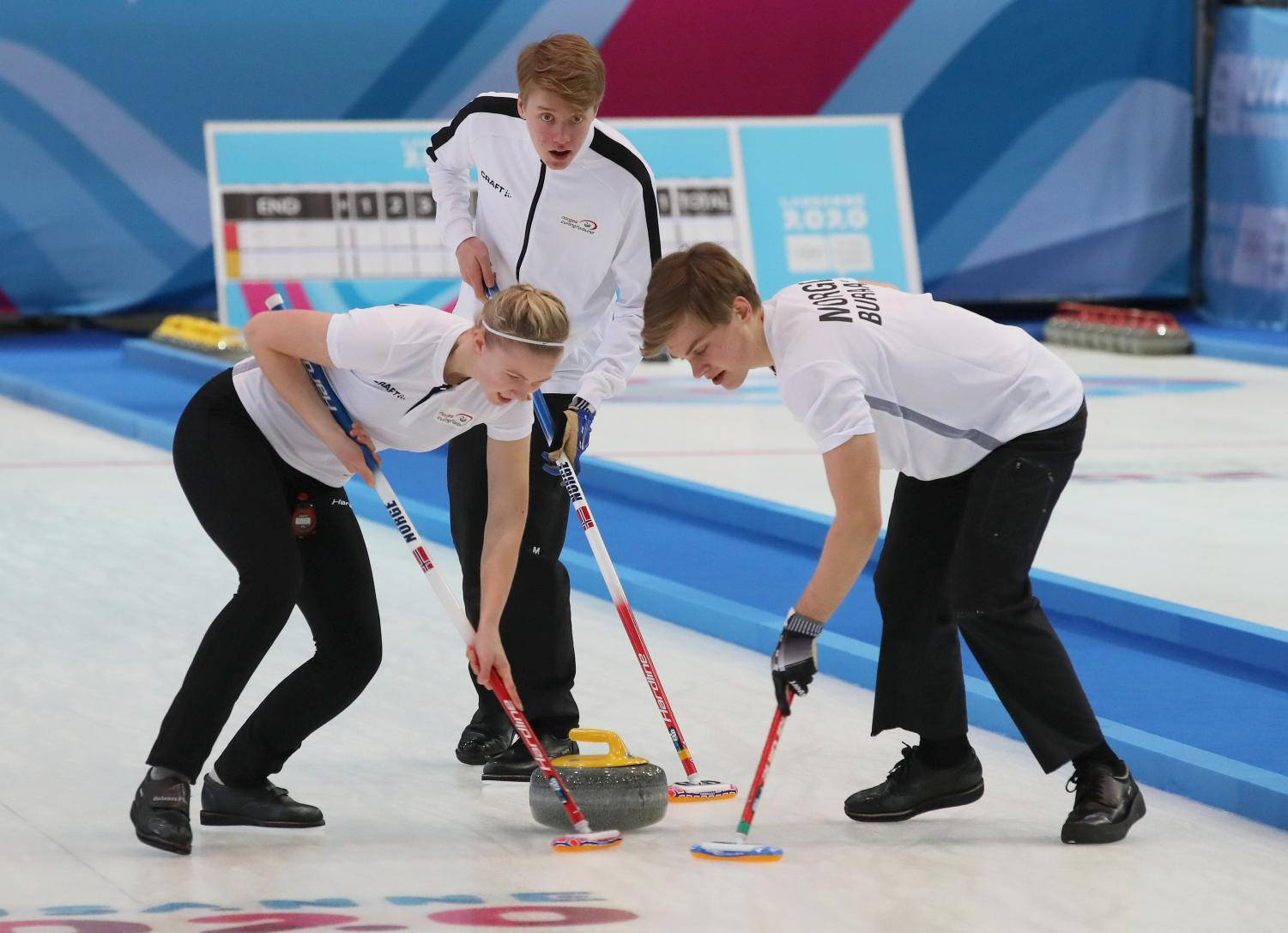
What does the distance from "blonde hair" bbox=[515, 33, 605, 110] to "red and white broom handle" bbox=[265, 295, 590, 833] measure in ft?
2.04

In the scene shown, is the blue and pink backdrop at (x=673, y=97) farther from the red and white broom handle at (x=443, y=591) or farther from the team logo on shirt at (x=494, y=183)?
the red and white broom handle at (x=443, y=591)

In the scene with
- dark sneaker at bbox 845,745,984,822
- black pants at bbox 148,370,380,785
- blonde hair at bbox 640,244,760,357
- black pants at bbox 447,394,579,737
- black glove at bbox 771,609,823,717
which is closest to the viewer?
blonde hair at bbox 640,244,760,357

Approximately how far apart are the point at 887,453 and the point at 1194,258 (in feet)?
33.4

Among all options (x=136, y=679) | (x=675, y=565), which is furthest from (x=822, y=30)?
(x=136, y=679)

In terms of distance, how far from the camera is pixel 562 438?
142 inches

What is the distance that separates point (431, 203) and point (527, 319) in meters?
7.20

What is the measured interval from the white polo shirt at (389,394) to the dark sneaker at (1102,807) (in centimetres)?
110

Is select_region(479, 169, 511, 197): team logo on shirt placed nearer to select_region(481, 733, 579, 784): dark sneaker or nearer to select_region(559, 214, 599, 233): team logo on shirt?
select_region(559, 214, 599, 233): team logo on shirt

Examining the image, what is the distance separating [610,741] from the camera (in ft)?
10.9

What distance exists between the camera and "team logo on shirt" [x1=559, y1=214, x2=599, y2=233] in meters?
3.67

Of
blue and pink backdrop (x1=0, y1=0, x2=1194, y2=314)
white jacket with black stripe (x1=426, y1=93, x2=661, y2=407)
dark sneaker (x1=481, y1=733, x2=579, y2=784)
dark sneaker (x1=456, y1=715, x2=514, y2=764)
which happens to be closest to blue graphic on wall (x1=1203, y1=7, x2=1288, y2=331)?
blue and pink backdrop (x1=0, y1=0, x2=1194, y2=314)

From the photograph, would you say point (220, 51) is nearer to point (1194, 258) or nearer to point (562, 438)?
point (1194, 258)

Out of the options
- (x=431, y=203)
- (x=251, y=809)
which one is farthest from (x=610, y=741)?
(x=431, y=203)

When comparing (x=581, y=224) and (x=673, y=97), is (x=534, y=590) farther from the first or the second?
(x=673, y=97)
